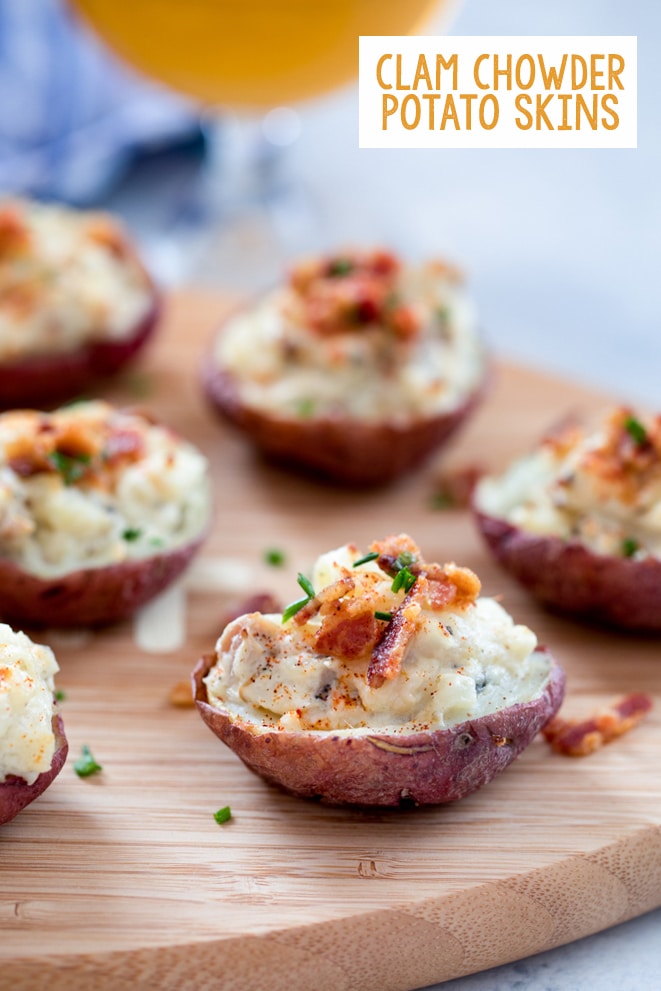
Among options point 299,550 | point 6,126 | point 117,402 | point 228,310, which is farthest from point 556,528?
point 6,126

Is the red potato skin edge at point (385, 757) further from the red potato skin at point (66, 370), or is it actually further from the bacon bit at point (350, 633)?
the red potato skin at point (66, 370)

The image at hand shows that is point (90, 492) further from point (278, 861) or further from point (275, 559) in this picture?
point (278, 861)

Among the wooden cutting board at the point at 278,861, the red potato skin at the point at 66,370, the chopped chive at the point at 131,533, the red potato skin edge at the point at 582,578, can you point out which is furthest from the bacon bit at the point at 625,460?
the red potato skin at the point at 66,370

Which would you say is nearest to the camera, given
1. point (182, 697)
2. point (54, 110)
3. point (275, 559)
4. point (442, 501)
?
point (182, 697)

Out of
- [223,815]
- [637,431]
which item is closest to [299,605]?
[223,815]

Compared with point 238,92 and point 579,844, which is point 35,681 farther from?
point 238,92

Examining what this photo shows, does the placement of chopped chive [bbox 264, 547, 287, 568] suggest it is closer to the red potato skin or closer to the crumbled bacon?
the crumbled bacon
